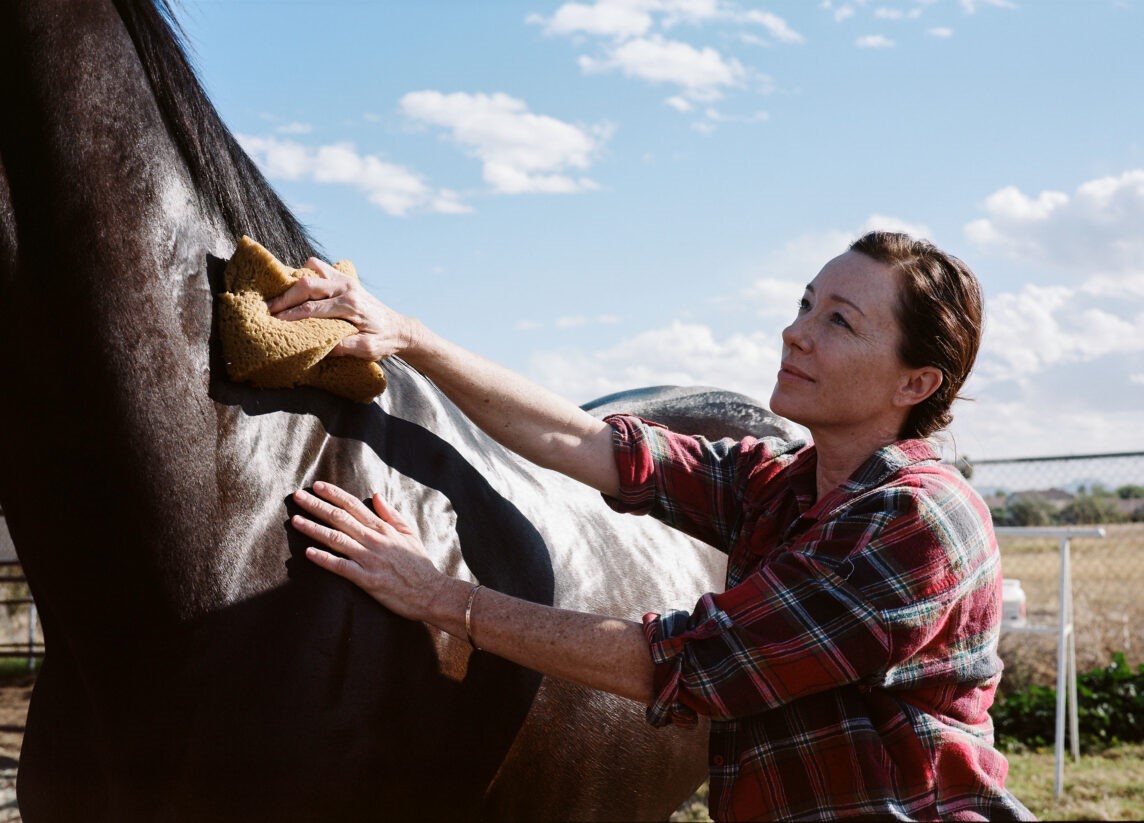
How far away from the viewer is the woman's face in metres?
1.98

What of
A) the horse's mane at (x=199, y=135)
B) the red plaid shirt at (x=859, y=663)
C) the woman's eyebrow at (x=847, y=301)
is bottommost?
the red plaid shirt at (x=859, y=663)

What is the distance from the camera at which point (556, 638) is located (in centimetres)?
179

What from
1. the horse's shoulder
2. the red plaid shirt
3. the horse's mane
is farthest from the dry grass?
the horse's mane

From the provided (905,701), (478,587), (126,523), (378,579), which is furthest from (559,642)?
(126,523)

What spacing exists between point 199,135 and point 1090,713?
24.0ft

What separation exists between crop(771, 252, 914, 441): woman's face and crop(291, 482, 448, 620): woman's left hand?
807 mm

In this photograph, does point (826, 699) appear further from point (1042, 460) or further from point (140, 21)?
point (1042, 460)

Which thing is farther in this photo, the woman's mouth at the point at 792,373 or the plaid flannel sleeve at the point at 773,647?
the woman's mouth at the point at 792,373

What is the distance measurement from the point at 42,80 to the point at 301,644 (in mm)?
1049

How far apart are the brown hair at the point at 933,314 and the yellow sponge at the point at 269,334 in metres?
1.09

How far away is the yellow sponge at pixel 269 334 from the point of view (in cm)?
172

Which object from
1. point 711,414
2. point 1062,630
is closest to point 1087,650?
point 1062,630

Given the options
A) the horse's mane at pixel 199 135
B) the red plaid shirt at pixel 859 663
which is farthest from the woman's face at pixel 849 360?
the horse's mane at pixel 199 135

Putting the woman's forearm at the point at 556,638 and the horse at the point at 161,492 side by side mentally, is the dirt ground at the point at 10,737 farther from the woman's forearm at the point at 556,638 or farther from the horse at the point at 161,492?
the woman's forearm at the point at 556,638
